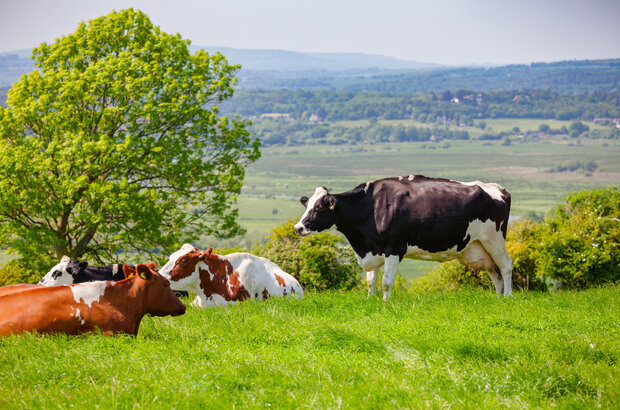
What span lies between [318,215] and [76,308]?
4.73 m

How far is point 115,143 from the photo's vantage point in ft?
65.0

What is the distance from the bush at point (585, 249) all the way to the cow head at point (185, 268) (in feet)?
28.0

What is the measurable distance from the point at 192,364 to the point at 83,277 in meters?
4.30

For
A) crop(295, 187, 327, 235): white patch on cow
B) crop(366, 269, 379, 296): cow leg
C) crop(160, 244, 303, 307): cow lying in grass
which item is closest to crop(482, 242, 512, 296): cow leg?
crop(366, 269, 379, 296): cow leg

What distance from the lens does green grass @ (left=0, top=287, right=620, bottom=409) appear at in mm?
5918

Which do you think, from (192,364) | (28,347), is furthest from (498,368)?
(28,347)

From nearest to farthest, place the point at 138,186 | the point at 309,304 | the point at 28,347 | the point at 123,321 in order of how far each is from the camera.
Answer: the point at 28,347 < the point at 123,321 < the point at 309,304 < the point at 138,186

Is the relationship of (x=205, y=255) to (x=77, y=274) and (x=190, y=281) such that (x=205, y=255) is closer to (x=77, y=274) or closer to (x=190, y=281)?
(x=190, y=281)

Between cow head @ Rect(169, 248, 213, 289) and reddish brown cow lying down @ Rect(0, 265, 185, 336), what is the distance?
253cm

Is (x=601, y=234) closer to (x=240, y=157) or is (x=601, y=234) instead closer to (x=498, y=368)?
(x=498, y=368)

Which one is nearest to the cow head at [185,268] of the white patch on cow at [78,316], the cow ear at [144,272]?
the cow ear at [144,272]

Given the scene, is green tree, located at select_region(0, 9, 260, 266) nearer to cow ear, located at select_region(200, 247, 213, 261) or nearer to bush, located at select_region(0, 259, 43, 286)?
bush, located at select_region(0, 259, 43, 286)

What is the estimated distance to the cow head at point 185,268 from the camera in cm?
1079

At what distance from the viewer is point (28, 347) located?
737 cm
